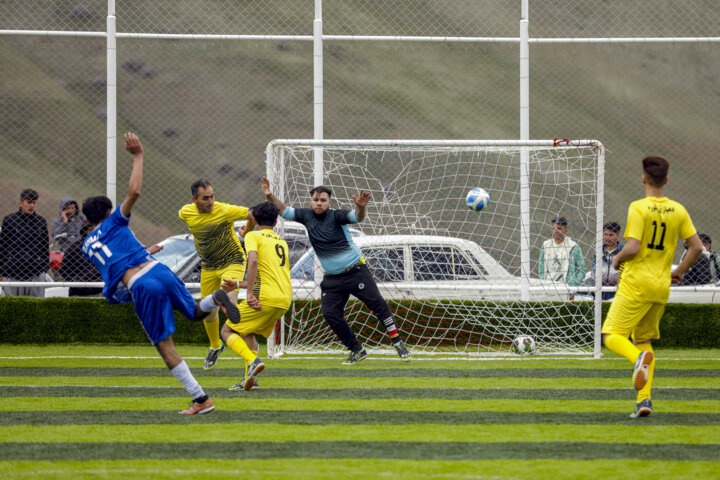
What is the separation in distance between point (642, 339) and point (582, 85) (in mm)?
76321

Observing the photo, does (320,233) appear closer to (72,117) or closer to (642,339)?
(642,339)

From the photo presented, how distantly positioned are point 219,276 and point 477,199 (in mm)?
3455

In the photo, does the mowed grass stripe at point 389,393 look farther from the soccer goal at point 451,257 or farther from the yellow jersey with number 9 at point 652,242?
the soccer goal at point 451,257

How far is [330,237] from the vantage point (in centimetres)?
1103

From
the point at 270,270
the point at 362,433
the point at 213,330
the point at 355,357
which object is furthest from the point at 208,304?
the point at 355,357

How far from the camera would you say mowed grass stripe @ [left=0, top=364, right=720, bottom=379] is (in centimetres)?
1023

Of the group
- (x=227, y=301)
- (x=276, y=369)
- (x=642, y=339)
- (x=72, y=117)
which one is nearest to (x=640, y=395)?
(x=642, y=339)

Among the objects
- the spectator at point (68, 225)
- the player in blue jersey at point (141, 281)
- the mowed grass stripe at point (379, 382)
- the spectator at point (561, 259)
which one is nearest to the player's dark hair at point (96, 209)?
the player in blue jersey at point (141, 281)

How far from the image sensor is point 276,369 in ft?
35.4

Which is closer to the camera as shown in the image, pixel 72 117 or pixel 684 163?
pixel 72 117

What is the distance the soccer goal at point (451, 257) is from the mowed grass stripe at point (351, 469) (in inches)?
269

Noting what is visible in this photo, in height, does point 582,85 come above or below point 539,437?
above

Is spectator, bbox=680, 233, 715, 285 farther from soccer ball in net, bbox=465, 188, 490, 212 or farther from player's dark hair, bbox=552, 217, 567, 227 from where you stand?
soccer ball in net, bbox=465, 188, 490, 212

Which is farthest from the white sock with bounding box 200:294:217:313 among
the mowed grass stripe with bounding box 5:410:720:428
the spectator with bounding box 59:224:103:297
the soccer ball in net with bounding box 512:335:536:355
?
the spectator with bounding box 59:224:103:297
